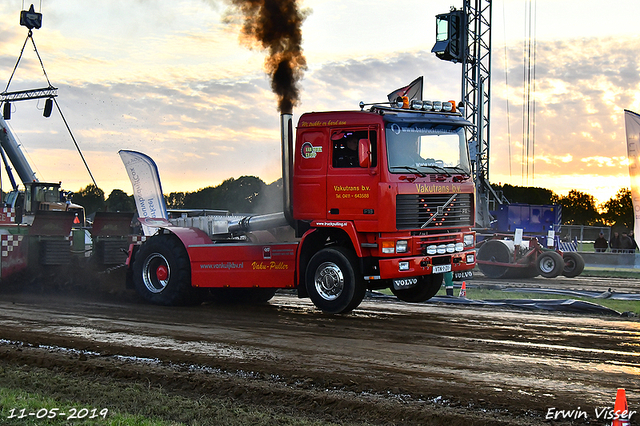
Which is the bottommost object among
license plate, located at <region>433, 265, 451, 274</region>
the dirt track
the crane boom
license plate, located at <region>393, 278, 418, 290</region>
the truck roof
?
the dirt track

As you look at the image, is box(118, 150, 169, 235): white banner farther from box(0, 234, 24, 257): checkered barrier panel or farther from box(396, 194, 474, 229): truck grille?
box(396, 194, 474, 229): truck grille

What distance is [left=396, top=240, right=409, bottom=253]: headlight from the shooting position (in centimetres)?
974

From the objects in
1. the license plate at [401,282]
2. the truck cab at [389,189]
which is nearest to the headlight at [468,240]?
the truck cab at [389,189]

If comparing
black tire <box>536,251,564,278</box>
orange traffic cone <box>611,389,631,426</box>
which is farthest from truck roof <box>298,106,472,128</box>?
black tire <box>536,251,564,278</box>

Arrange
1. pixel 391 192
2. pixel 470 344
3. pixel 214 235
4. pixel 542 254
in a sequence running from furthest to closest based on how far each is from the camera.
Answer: pixel 542 254 < pixel 214 235 < pixel 391 192 < pixel 470 344

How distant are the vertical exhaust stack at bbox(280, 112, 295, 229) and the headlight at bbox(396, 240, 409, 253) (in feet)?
6.05

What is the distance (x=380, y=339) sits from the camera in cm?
834

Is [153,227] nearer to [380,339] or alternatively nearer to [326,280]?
[326,280]

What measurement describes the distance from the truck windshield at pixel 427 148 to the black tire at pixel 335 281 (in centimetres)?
154

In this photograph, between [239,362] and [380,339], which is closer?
[239,362]

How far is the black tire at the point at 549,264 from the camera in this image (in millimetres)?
20203

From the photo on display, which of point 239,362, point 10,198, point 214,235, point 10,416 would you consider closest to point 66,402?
point 10,416

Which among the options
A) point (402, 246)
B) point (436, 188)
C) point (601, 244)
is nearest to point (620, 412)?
point (402, 246)

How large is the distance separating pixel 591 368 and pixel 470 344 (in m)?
1.61
